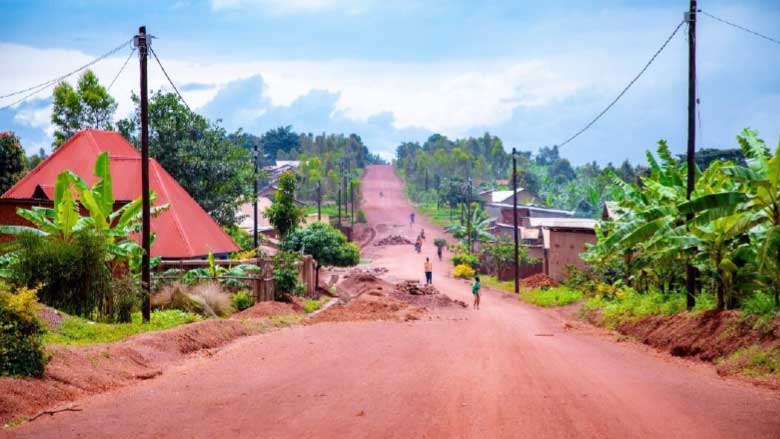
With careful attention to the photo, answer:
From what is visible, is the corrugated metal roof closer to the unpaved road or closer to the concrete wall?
the concrete wall

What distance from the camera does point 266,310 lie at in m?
26.7

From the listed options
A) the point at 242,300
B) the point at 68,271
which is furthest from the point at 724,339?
the point at 242,300

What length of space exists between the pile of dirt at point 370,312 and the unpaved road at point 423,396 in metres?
6.54

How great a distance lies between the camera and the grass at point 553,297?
37031 millimetres

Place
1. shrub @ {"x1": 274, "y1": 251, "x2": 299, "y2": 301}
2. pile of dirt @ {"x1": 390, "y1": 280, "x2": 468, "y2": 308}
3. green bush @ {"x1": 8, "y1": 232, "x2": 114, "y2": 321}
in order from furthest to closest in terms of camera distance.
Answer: pile of dirt @ {"x1": 390, "y1": 280, "x2": 468, "y2": 308}
shrub @ {"x1": 274, "y1": 251, "x2": 299, "y2": 301}
green bush @ {"x1": 8, "y1": 232, "x2": 114, "y2": 321}

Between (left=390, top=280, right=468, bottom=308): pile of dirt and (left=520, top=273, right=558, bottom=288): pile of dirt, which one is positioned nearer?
(left=390, top=280, right=468, bottom=308): pile of dirt

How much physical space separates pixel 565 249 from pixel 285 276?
22.4 meters

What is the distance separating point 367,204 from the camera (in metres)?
128

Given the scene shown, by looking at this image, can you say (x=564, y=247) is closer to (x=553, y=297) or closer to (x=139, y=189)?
(x=553, y=297)

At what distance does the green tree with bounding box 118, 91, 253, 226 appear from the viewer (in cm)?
4688

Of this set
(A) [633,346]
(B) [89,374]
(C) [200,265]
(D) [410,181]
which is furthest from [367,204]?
(B) [89,374]

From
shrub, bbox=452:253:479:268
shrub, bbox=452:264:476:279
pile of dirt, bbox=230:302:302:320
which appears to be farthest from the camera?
shrub, bbox=452:253:479:268

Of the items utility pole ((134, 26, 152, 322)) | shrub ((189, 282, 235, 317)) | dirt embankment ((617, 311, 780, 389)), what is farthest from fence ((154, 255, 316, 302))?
dirt embankment ((617, 311, 780, 389))

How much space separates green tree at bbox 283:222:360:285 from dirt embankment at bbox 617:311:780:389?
105ft
